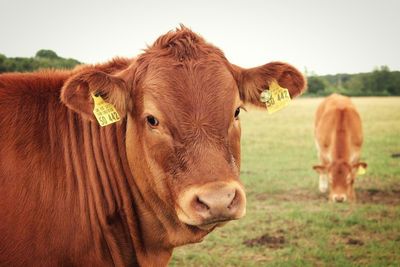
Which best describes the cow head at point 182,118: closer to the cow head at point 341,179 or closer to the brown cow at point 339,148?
the cow head at point 341,179

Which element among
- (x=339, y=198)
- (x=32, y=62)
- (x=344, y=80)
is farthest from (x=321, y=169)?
(x=344, y=80)

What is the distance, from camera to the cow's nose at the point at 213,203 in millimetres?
2777

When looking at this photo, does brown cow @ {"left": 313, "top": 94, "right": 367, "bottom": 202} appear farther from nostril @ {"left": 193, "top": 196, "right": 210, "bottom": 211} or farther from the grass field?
nostril @ {"left": 193, "top": 196, "right": 210, "bottom": 211}

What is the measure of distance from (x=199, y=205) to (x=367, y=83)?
15.3 metres

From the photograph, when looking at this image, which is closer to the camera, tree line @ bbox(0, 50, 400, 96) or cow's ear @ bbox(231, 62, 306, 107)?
cow's ear @ bbox(231, 62, 306, 107)

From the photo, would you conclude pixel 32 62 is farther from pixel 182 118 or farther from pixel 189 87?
pixel 182 118

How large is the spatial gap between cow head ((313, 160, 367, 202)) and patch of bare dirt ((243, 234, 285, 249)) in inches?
121

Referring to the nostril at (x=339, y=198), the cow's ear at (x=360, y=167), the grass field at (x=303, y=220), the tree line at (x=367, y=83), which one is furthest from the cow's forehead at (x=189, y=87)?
the tree line at (x=367, y=83)

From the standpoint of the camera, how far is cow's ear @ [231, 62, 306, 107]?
12.2ft

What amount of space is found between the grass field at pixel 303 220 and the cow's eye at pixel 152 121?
11.4ft

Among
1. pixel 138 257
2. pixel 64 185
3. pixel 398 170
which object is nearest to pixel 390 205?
pixel 398 170

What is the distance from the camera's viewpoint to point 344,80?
17.8m

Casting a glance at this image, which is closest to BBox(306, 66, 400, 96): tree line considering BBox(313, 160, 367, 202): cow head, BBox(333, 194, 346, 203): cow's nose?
BBox(313, 160, 367, 202): cow head

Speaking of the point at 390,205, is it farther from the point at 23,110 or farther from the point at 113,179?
the point at 23,110
